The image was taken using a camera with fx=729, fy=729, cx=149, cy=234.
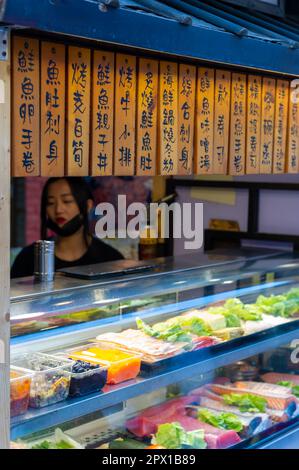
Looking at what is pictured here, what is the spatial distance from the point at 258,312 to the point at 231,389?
0.53 metres

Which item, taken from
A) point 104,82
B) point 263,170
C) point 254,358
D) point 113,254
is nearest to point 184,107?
point 104,82

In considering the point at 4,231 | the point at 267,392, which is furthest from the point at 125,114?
the point at 267,392

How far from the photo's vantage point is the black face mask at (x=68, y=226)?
254 inches

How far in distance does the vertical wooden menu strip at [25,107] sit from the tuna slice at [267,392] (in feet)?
7.44

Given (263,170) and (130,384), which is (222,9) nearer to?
(263,170)

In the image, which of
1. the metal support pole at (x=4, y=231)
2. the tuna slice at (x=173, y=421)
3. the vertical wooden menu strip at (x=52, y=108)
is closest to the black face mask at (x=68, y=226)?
the tuna slice at (x=173, y=421)

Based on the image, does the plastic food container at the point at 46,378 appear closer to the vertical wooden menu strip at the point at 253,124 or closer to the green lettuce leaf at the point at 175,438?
the green lettuce leaf at the point at 175,438

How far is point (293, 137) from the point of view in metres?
4.83

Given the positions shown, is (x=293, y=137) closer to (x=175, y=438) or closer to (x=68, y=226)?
(x=175, y=438)

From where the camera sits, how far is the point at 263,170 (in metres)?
4.58

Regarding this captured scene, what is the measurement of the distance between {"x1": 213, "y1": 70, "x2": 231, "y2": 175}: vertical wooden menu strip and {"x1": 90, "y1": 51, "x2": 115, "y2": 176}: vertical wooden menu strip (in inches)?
34.9

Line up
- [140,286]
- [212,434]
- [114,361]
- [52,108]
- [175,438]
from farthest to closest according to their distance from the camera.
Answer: [140,286] → [212,434] → [175,438] → [114,361] → [52,108]

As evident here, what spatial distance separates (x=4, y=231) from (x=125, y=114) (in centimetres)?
101

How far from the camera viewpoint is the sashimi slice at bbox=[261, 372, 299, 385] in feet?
16.5
